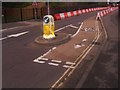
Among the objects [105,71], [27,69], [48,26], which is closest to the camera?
[105,71]

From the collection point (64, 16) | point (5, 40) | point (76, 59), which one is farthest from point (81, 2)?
point (76, 59)

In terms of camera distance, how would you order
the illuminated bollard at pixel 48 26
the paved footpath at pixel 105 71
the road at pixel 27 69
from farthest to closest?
the illuminated bollard at pixel 48 26, the road at pixel 27 69, the paved footpath at pixel 105 71

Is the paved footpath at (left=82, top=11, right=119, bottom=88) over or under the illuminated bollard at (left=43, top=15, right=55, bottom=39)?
under

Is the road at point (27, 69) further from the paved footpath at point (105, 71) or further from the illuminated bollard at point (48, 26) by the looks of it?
the illuminated bollard at point (48, 26)

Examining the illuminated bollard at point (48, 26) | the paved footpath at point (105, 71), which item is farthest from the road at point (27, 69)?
the illuminated bollard at point (48, 26)

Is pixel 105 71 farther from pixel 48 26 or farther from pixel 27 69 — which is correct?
pixel 48 26

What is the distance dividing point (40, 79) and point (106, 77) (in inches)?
92.8

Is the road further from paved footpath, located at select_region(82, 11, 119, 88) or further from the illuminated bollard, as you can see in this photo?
the illuminated bollard

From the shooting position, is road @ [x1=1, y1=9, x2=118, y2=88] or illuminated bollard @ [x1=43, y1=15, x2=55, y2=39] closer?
road @ [x1=1, y1=9, x2=118, y2=88]

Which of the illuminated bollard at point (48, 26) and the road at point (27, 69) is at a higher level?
the illuminated bollard at point (48, 26)

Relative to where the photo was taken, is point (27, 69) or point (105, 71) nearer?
point (105, 71)

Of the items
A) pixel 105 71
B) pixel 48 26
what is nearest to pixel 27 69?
pixel 105 71

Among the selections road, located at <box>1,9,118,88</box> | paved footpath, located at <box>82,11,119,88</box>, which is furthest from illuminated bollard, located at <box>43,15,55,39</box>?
paved footpath, located at <box>82,11,119,88</box>

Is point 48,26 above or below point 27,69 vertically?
above
